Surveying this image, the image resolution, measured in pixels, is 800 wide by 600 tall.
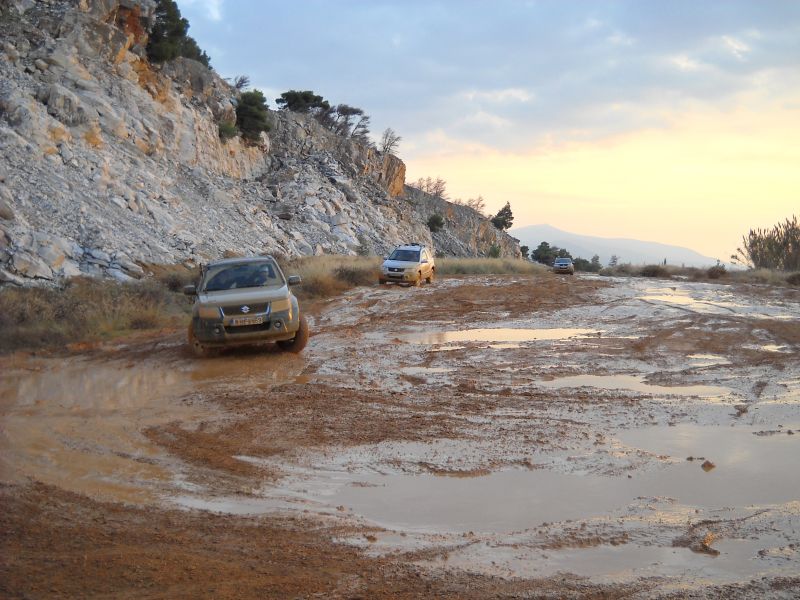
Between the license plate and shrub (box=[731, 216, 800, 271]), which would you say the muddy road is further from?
shrub (box=[731, 216, 800, 271])

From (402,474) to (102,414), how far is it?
3927mm

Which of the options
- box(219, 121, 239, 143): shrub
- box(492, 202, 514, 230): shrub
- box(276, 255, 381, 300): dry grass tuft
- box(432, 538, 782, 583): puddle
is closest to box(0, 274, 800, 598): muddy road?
box(432, 538, 782, 583): puddle

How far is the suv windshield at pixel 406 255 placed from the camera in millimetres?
29986

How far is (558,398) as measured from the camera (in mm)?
9094

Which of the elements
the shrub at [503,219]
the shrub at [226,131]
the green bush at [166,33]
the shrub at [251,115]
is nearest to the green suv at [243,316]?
the green bush at [166,33]

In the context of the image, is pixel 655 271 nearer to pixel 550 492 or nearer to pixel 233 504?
pixel 550 492

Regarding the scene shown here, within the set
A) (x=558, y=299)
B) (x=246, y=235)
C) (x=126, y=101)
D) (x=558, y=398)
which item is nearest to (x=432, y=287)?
(x=558, y=299)

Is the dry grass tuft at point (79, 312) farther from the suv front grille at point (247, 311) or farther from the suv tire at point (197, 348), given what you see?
the suv front grille at point (247, 311)

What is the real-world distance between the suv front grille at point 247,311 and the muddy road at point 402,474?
2.59 ft

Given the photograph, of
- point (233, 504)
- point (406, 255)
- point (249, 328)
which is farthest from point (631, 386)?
point (406, 255)

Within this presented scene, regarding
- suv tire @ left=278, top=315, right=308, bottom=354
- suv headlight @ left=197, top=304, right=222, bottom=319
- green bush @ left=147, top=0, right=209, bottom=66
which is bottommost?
suv tire @ left=278, top=315, right=308, bottom=354

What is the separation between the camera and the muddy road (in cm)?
415

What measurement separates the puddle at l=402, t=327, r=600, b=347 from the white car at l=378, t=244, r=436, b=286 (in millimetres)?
12528

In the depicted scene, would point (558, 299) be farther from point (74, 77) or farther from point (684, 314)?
point (74, 77)
